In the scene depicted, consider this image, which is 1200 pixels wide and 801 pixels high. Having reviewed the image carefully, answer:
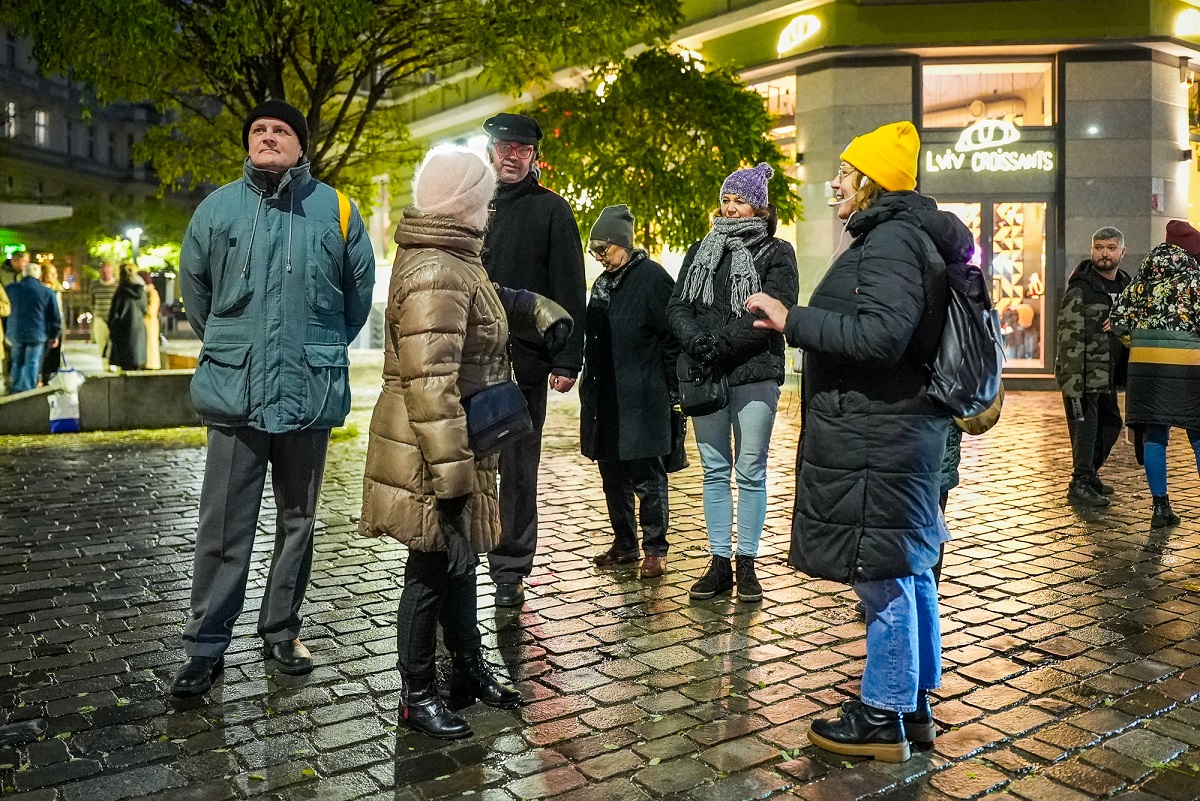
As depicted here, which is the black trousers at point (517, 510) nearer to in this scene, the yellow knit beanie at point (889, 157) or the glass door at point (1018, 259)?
the yellow knit beanie at point (889, 157)

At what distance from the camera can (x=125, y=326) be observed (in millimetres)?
16734

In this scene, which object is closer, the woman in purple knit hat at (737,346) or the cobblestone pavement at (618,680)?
the cobblestone pavement at (618,680)

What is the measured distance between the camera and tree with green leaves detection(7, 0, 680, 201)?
10633 mm

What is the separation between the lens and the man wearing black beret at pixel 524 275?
232 inches

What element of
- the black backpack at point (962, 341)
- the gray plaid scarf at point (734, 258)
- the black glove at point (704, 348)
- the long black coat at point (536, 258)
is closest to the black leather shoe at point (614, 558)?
the long black coat at point (536, 258)

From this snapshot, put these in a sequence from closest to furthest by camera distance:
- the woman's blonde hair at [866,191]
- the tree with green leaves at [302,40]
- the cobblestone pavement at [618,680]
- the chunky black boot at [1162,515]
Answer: the cobblestone pavement at [618,680] → the woman's blonde hair at [866,191] → the chunky black boot at [1162,515] → the tree with green leaves at [302,40]

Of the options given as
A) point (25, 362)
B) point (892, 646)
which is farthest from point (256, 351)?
point (25, 362)

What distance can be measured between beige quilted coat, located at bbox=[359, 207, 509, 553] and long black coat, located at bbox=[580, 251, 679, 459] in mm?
2417

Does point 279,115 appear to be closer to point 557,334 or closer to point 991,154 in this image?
point 557,334

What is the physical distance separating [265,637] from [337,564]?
1.86 meters

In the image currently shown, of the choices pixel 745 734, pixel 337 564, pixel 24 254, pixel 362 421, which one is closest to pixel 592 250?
pixel 337 564

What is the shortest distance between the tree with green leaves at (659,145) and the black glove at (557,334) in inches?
463

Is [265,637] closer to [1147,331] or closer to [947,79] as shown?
[1147,331]

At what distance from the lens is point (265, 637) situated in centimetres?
508
